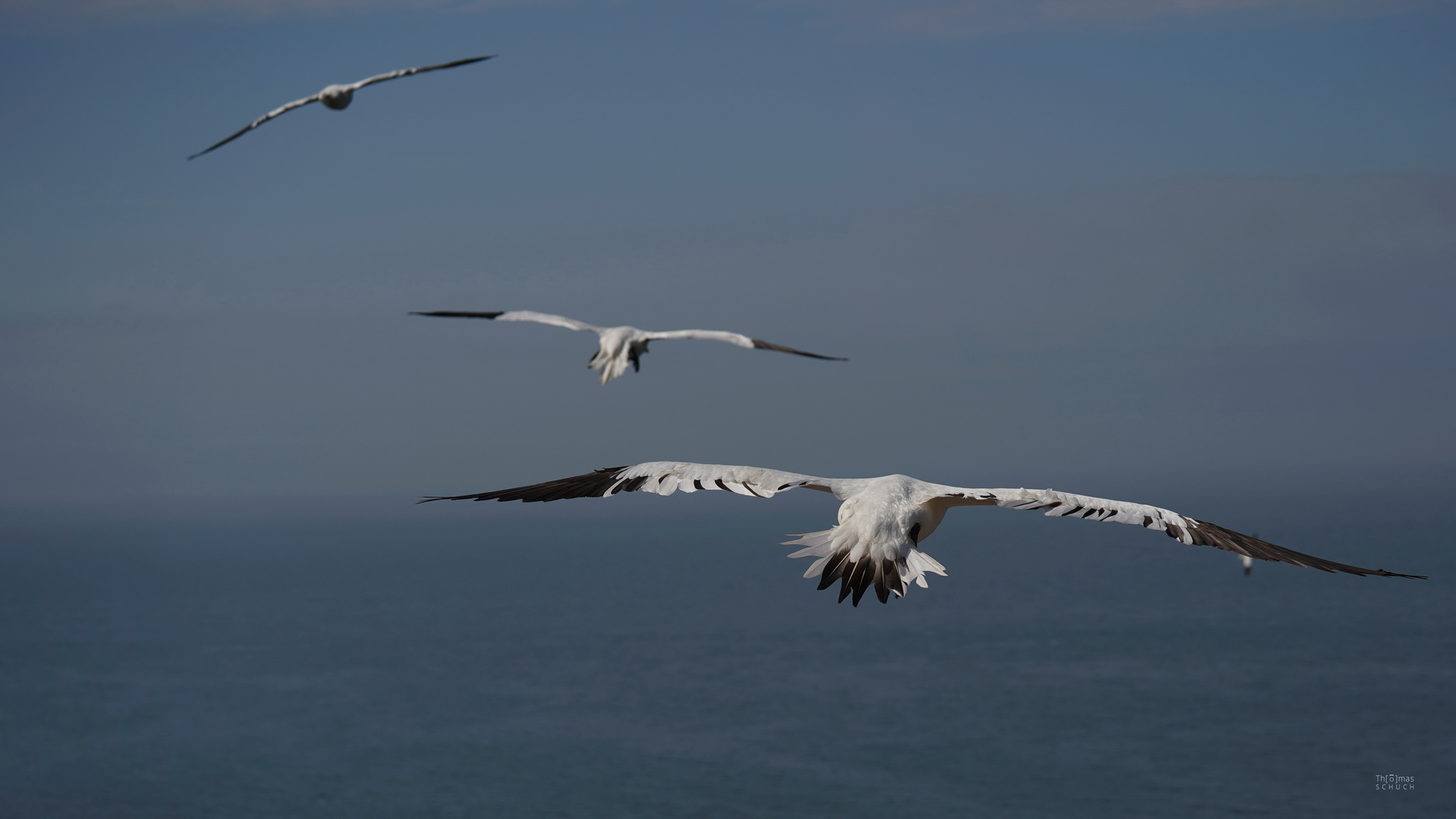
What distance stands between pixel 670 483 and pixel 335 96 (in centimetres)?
1580

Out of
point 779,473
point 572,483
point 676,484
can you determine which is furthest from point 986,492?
point 572,483

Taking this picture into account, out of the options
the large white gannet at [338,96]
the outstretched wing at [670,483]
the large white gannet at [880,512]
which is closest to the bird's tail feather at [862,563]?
the large white gannet at [880,512]

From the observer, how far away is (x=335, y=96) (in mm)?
27125

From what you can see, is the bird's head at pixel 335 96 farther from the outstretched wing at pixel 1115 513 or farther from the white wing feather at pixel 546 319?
the outstretched wing at pixel 1115 513

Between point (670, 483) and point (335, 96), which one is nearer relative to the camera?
point (670, 483)

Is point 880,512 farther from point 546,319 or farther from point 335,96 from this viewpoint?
point 335,96

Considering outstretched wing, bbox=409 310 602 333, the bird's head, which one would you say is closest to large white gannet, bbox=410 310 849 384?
outstretched wing, bbox=409 310 602 333

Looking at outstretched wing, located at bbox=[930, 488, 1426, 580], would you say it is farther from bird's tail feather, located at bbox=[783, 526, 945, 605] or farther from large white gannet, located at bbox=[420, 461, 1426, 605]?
bird's tail feather, located at bbox=[783, 526, 945, 605]

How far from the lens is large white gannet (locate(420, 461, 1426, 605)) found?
45.7ft

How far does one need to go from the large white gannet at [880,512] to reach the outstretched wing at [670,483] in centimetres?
2

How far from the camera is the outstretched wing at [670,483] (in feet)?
51.5

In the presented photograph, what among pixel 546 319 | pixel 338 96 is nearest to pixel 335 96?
pixel 338 96

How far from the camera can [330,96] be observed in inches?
1070

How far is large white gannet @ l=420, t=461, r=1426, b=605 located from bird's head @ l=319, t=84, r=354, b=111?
1400 cm
